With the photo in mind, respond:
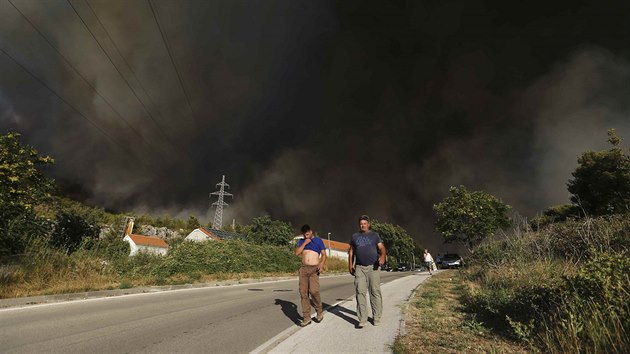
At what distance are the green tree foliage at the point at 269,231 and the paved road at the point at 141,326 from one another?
150 ft

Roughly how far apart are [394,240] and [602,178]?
180ft

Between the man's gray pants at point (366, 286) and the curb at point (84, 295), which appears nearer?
the man's gray pants at point (366, 286)

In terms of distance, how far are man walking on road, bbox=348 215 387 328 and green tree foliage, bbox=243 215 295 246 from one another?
4832 centimetres

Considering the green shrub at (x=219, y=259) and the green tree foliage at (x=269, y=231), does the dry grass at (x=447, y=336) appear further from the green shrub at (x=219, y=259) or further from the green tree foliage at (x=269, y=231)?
the green tree foliage at (x=269, y=231)

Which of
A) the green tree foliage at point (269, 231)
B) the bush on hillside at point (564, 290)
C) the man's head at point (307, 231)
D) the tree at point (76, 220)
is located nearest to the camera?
the bush on hillside at point (564, 290)

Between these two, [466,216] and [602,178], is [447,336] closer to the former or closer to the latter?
[466,216]

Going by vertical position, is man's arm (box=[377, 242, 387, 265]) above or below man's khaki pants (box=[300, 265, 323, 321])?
above

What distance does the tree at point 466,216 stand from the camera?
33688 millimetres

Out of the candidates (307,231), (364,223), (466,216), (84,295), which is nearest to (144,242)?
(466,216)

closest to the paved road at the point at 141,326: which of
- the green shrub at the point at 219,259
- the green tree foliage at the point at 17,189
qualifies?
the green tree foliage at the point at 17,189

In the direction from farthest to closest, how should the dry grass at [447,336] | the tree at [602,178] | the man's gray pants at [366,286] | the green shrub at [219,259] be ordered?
the tree at [602,178]
the green shrub at [219,259]
the man's gray pants at [366,286]
the dry grass at [447,336]

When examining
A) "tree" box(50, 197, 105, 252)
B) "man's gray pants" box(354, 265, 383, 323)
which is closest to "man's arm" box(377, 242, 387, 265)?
"man's gray pants" box(354, 265, 383, 323)

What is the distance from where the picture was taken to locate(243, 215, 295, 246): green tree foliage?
54.9 meters

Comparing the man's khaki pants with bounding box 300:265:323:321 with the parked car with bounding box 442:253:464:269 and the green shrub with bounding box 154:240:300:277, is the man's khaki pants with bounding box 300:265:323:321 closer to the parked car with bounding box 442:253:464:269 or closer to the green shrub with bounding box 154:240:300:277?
the green shrub with bounding box 154:240:300:277
